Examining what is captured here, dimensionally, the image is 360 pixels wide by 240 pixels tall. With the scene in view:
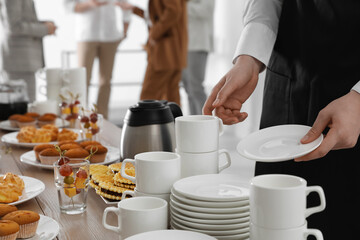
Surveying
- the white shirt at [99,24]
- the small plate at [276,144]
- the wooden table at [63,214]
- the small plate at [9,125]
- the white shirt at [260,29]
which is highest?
the white shirt at [99,24]

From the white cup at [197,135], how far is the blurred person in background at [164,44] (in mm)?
3002

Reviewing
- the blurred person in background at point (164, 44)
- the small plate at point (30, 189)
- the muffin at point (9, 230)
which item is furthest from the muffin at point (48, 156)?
the blurred person in background at point (164, 44)

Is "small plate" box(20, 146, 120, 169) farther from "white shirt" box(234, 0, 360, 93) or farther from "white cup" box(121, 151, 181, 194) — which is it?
"white cup" box(121, 151, 181, 194)

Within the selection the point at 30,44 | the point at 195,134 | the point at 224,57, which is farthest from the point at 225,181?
the point at 224,57

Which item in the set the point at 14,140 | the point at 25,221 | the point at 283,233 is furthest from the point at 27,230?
the point at 14,140

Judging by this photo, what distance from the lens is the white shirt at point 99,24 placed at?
4.27m

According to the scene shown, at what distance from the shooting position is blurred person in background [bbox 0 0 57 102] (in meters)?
3.26

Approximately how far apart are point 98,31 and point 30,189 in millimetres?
3255

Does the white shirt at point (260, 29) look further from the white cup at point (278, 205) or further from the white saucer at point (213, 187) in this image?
the white cup at point (278, 205)

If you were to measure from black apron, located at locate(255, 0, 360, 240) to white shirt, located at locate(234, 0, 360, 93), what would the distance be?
34 mm

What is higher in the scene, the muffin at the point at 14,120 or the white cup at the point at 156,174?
the white cup at the point at 156,174

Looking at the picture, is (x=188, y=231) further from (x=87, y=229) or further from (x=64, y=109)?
(x=64, y=109)

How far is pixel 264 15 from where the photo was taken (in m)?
1.39

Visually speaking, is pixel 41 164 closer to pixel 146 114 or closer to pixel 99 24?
pixel 146 114
